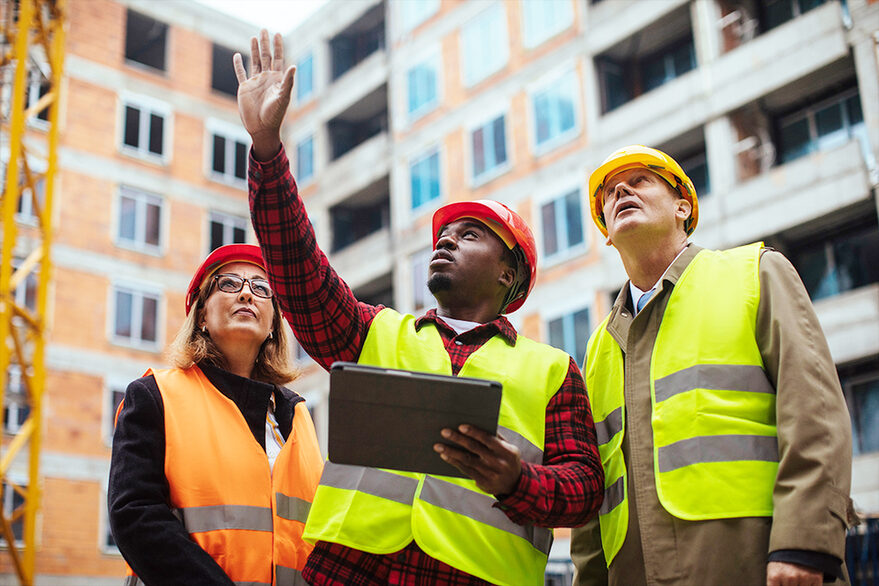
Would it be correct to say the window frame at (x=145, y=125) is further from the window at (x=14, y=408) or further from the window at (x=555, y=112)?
the window at (x=555, y=112)

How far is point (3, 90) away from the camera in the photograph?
2855 centimetres

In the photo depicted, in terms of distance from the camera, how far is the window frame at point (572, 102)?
77.2ft

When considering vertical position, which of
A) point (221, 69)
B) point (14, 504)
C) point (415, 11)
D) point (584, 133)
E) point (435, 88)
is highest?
point (221, 69)

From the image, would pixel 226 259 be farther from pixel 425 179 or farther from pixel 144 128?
pixel 144 128

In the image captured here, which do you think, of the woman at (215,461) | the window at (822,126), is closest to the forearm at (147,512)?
the woman at (215,461)

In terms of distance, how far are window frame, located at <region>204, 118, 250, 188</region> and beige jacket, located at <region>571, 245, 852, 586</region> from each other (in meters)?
29.0

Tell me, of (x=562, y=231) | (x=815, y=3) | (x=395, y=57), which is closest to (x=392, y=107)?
(x=395, y=57)

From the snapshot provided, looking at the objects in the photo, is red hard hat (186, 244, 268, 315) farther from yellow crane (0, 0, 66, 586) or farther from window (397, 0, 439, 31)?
window (397, 0, 439, 31)

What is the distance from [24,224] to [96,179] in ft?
7.66

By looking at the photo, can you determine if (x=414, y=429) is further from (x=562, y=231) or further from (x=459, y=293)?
(x=562, y=231)

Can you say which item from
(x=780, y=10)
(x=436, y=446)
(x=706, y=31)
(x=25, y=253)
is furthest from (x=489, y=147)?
(x=436, y=446)

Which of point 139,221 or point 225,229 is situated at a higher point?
point 225,229

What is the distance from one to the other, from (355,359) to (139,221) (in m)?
27.1

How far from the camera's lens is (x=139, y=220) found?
96.8 feet
